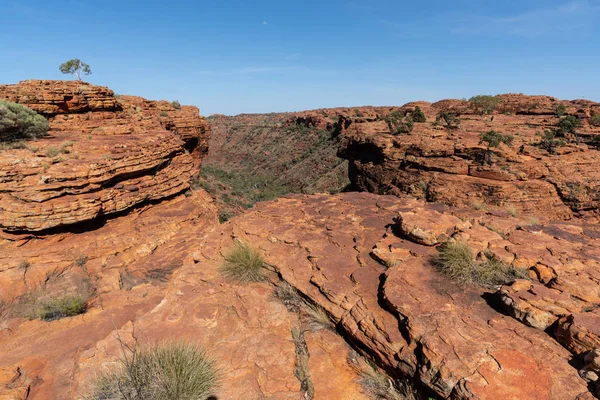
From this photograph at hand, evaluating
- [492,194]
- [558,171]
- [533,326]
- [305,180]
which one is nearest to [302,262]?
[533,326]

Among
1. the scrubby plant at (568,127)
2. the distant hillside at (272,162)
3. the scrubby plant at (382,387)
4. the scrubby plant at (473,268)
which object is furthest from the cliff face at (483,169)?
the distant hillside at (272,162)

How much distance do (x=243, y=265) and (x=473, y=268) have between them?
3.39 metres

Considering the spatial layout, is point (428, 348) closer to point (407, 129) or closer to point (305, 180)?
point (407, 129)

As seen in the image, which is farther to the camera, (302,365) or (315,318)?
(315,318)

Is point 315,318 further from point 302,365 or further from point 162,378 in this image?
point 162,378

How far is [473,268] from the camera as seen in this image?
3.80 meters

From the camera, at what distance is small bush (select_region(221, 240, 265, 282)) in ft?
15.0

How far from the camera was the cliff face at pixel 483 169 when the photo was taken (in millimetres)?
10828

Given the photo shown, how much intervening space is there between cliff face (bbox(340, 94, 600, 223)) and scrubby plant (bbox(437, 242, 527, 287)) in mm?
5325

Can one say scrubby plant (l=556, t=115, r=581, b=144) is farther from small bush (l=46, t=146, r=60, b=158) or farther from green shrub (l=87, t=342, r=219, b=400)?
small bush (l=46, t=146, r=60, b=158)

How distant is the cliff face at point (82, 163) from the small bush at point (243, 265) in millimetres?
6044

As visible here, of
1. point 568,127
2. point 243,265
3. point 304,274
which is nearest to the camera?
point 304,274

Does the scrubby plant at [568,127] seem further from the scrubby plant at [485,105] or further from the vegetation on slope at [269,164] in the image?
the vegetation on slope at [269,164]

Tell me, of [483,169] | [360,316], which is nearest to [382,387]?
[360,316]
